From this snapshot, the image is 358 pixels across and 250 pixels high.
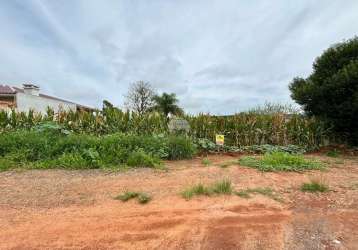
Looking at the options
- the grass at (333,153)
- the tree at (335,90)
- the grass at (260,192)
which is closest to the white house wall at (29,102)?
the tree at (335,90)

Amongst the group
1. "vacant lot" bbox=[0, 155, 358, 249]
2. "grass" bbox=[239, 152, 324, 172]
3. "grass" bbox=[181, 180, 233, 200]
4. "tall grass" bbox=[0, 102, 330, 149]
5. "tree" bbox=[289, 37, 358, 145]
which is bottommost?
"vacant lot" bbox=[0, 155, 358, 249]

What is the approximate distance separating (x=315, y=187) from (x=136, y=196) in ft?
10.2

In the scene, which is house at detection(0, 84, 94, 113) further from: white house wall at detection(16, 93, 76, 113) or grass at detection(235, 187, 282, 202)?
grass at detection(235, 187, 282, 202)

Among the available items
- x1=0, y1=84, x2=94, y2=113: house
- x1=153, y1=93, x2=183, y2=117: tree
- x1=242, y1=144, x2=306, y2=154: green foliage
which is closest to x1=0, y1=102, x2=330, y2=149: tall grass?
x1=242, y1=144, x2=306, y2=154: green foliage

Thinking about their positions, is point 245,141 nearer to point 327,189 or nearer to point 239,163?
point 239,163

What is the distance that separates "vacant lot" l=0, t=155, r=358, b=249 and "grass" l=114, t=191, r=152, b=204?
0.09 metres

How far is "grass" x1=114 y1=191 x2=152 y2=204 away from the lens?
445 cm

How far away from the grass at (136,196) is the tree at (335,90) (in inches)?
316

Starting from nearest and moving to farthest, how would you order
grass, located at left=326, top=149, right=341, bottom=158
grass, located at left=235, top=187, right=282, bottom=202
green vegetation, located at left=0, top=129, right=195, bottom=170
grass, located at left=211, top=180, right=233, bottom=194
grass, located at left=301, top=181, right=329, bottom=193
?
grass, located at left=235, top=187, right=282, bottom=202
grass, located at left=211, top=180, right=233, bottom=194
grass, located at left=301, top=181, right=329, bottom=193
green vegetation, located at left=0, top=129, right=195, bottom=170
grass, located at left=326, top=149, right=341, bottom=158

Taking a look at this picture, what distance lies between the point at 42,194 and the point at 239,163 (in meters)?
4.64

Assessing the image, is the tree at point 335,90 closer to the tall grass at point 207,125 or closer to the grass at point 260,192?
the tall grass at point 207,125

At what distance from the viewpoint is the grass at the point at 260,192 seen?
4676 mm

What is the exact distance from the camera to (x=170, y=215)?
3951mm

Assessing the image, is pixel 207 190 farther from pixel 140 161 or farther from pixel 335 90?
pixel 335 90
